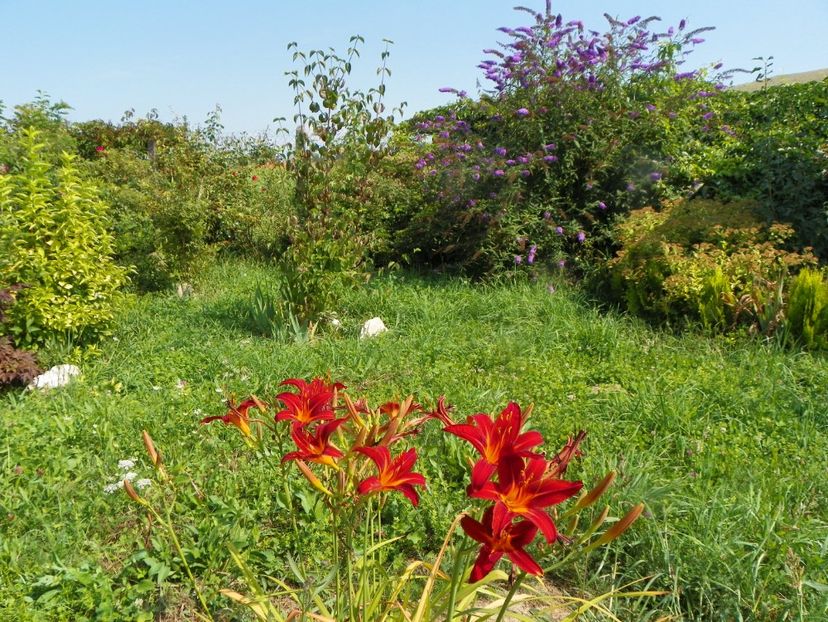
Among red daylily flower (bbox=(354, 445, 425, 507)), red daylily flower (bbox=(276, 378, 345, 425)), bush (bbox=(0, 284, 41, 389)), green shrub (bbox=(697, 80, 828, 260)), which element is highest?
green shrub (bbox=(697, 80, 828, 260))

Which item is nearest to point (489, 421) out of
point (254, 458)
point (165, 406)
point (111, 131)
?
point (254, 458)

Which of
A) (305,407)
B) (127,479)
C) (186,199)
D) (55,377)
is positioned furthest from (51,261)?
(305,407)

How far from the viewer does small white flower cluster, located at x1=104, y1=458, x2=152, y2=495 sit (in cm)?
258

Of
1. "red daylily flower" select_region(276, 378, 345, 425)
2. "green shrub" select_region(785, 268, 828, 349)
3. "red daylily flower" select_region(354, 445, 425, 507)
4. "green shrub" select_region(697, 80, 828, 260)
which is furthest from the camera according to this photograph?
"green shrub" select_region(697, 80, 828, 260)

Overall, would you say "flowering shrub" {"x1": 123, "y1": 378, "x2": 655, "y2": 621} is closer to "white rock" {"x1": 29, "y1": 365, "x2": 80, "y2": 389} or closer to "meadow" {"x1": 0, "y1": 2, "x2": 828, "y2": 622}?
"meadow" {"x1": 0, "y1": 2, "x2": 828, "y2": 622}

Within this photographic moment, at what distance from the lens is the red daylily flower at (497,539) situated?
3.44ft

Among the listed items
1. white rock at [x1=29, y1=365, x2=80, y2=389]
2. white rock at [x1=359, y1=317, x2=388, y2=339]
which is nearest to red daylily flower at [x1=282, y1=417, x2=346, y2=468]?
white rock at [x1=29, y1=365, x2=80, y2=389]

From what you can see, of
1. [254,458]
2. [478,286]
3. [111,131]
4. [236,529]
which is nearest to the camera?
[236,529]

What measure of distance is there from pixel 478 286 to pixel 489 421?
5.45 meters

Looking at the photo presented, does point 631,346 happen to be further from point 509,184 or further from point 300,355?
point 509,184

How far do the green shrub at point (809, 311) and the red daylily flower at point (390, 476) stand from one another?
4.14 metres

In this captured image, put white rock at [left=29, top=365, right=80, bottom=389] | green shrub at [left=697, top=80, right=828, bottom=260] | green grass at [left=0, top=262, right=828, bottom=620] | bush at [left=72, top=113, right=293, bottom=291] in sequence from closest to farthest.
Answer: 1. green grass at [left=0, top=262, right=828, bottom=620]
2. white rock at [left=29, top=365, right=80, bottom=389]
3. green shrub at [left=697, top=80, right=828, bottom=260]
4. bush at [left=72, top=113, right=293, bottom=291]

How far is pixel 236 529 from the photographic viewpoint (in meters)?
2.36

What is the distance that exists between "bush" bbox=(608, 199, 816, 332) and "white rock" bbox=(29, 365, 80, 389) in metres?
4.30
